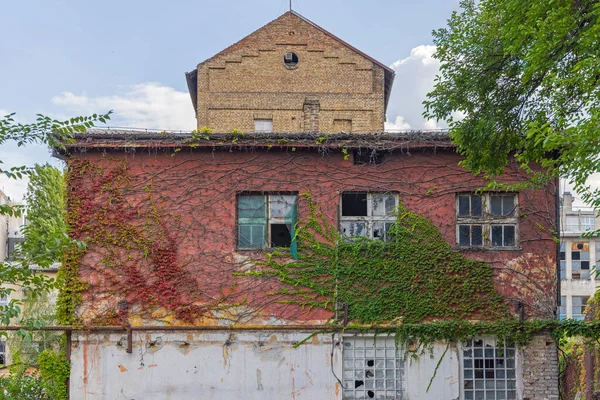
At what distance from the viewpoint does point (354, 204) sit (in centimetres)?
1215

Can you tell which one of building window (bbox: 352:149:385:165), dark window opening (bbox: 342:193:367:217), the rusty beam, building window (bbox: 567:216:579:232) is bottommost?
the rusty beam

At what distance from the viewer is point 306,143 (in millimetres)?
11859

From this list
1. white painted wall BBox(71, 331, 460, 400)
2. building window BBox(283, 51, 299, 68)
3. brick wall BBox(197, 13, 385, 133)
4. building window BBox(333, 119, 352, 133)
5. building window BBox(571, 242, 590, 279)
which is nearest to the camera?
white painted wall BBox(71, 331, 460, 400)

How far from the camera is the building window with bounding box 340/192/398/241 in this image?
39.5 ft

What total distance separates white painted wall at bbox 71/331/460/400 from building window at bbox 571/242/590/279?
37.8 metres

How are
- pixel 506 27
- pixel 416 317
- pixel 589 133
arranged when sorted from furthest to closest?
pixel 416 317, pixel 506 27, pixel 589 133

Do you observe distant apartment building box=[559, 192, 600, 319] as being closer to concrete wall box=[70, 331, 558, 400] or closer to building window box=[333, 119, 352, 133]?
building window box=[333, 119, 352, 133]

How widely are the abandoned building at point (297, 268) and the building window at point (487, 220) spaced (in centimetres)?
3

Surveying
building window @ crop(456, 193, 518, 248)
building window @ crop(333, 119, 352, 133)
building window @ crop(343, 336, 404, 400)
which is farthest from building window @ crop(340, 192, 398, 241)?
building window @ crop(333, 119, 352, 133)

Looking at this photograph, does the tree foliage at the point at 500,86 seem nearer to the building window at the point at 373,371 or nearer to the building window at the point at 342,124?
the building window at the point at 373,371

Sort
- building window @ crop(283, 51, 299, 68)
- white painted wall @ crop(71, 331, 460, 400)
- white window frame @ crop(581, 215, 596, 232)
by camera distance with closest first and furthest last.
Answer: white painted wall @ crop(71, 331, 460, 400)
building window @ crop(283, 51, 299, 68)
white window frame @ crop(581, 215, 596, 232)

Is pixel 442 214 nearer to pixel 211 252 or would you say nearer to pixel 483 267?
pixel 483 267

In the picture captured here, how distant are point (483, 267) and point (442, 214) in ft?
→ 4.37

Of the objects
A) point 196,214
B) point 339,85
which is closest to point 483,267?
point 196,214
